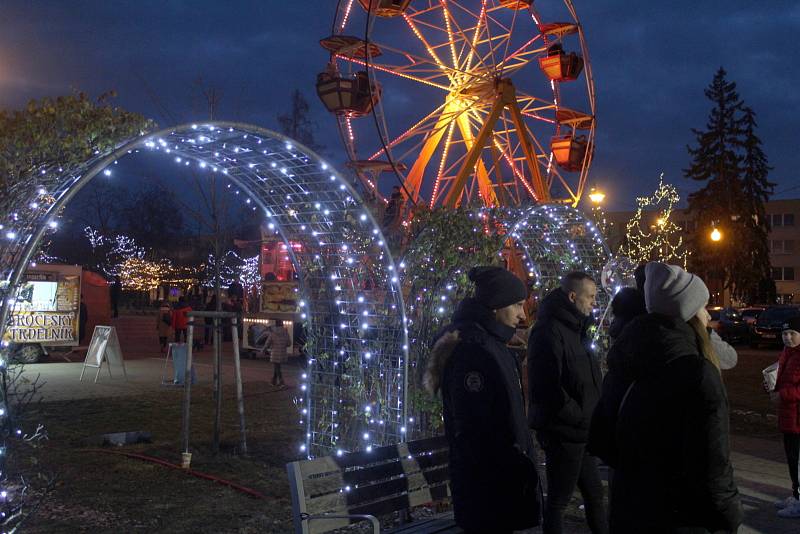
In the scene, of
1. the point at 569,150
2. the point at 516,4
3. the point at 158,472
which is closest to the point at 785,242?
the point at 569,150

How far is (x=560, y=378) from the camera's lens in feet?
15.0

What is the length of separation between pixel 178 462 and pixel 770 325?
2339cm

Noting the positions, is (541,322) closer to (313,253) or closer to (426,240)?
(426,240)

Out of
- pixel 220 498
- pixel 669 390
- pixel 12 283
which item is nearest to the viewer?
pixel 669 390

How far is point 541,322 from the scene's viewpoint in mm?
4707

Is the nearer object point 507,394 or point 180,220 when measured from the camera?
Answer: point 507,394

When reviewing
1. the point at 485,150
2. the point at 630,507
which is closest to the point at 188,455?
the point at 630,507

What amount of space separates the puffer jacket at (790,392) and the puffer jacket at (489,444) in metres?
3.69

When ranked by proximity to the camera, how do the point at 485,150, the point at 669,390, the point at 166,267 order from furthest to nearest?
the point at 166,267, the point at 485,150, the point at 669,390

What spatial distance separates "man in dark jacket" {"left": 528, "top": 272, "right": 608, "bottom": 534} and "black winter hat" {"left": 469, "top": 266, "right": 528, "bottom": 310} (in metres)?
0.88

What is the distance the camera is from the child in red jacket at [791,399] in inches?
246

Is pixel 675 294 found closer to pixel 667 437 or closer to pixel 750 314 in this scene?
pixel 667 437

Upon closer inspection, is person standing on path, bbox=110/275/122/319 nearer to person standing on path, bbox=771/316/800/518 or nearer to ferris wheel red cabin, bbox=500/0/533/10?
ferris wheel red cabin, bbox=500/0/533/10

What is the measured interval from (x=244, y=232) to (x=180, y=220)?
11.1m
